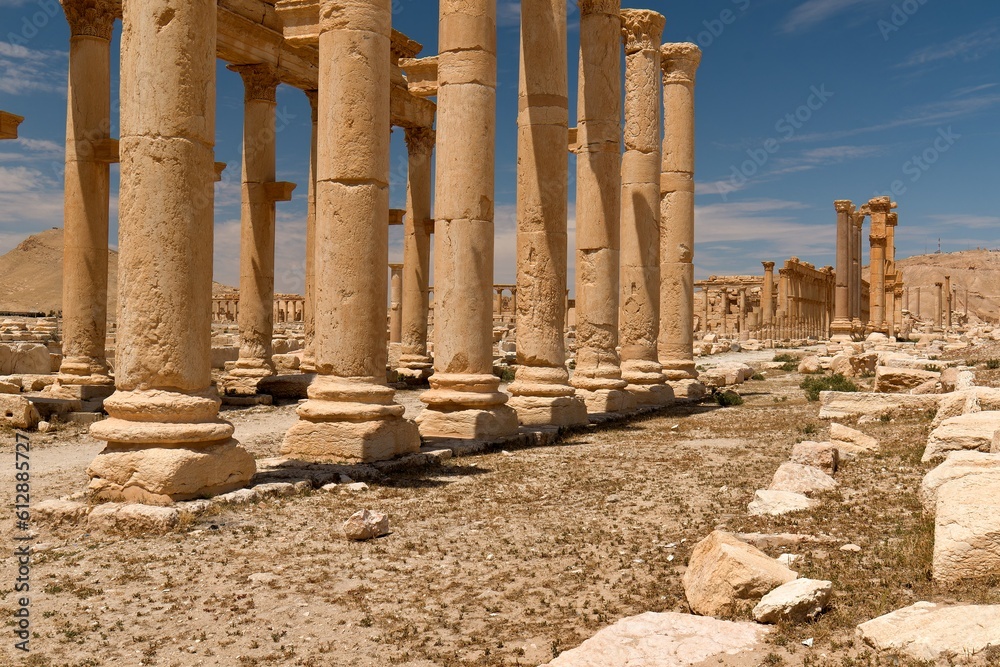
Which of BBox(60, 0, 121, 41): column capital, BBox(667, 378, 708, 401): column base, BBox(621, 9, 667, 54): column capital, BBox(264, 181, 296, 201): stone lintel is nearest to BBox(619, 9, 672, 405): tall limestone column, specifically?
BBox(621, 9, 667, 54): column capital

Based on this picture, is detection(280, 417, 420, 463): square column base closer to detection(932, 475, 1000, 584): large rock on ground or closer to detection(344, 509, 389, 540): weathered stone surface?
detection(344, 509, 389, 540): weathered stone surface

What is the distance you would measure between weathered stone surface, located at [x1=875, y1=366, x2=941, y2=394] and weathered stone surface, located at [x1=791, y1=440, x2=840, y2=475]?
28.7 feet

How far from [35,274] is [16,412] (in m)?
105

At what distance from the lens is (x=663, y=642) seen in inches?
169

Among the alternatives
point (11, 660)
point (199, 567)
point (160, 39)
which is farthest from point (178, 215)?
point (11, 660)

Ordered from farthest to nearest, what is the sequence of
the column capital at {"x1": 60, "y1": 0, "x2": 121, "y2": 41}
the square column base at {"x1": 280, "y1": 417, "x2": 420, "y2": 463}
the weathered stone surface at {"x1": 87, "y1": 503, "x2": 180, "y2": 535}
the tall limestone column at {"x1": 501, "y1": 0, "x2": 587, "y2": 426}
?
the column capital at {"x1": 60, "y1": 0, "x2": 121, "y2": 41} < the tall limestone column at {"x1": 501, "y1": 0, "x2": 587, "y2": 426} < the square column base at {"x1": 280, "y1": 417, "x2": 420, "y2": 463} < the weathered stone surface at {"x1": 87, "y1": 503, "x2": 180, "y2": 535}

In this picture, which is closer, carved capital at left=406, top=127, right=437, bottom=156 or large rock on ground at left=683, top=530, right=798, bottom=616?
large rock on ground at left=683, top=530, right=798, bottom=616

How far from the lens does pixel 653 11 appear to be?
19219mm

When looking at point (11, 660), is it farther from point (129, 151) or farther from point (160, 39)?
point (160, 39)

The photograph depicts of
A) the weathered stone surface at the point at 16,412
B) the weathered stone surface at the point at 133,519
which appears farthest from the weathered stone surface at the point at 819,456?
the weathered stone surface at the point at 16,412

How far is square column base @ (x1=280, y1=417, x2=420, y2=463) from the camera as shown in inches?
397

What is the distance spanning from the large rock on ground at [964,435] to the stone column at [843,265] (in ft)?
114

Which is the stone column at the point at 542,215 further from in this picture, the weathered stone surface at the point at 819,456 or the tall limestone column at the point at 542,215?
the weathered stone surface at the point at 819,456

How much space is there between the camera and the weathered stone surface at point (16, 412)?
14078 millimetres
